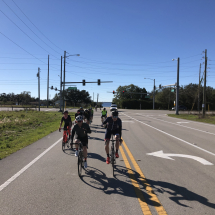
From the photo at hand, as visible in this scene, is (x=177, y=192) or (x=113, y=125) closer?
(x=177, y=192)

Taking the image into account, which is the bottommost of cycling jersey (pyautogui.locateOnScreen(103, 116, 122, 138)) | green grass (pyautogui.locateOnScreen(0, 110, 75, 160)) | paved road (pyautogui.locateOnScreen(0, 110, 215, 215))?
green grass (pyautogui.locateOnScreen(0, 110, 75, 160))

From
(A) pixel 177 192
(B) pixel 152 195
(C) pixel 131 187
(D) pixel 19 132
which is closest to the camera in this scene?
(B) pixel 152 195

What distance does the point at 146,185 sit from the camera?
5023mm

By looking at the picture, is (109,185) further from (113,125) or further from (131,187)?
(113,125)

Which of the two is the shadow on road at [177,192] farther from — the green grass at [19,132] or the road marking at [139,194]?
the green grass at [19,132]

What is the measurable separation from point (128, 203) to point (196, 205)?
4.09 ft

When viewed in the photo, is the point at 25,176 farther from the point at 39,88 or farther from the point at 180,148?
the point at 39,88

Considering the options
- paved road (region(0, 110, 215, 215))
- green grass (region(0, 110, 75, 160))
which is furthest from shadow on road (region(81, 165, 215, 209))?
green grass (region(0, 110, 75, 160))

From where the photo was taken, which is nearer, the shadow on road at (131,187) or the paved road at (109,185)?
the paved road at (109,185)

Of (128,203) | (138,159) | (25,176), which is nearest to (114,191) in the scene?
(128,203)

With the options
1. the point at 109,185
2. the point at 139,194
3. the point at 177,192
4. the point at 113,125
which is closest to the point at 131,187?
the point at 139,194

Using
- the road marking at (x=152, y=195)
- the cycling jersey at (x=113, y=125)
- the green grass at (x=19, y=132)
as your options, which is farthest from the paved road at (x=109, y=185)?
the green grass at (x=19, y=132)

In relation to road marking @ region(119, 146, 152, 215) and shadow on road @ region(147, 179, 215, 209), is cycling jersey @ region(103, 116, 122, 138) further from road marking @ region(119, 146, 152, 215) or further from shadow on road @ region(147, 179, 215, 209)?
shadow on road @ region(147, 179, 215, 209)

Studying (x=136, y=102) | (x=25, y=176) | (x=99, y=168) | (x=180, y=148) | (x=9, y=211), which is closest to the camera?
(x=9, y=211)
